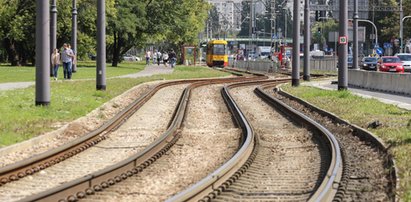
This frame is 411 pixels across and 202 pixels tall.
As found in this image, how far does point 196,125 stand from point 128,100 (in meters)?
8.67

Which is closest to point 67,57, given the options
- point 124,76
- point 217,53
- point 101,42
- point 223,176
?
point 101,42

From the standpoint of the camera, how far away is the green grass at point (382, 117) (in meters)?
10.8

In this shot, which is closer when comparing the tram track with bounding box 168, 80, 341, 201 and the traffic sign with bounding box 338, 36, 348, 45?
the tram track with bounding box 168, 80, 341, 201

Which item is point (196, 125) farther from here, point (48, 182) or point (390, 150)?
point (48, 182)

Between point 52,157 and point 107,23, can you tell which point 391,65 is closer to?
point 107,23

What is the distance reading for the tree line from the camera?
61656 millimetres

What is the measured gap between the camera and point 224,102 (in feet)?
91.2

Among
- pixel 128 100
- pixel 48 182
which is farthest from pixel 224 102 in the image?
pixel 48 182

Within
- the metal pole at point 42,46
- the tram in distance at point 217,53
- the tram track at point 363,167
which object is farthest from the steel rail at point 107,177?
the tram in distance at point 217,53

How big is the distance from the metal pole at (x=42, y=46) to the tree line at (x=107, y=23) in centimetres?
4150

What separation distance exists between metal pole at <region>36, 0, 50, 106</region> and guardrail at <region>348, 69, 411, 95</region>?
17.5 meters

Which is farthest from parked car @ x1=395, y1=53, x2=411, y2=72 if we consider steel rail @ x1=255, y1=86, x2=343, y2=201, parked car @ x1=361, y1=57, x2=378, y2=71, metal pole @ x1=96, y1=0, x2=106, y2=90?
steel rail @ x1=255, y1=86, x2=343, y2=201

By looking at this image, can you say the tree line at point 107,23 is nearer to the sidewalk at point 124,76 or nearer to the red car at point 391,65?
the sidewalk at point 124,76

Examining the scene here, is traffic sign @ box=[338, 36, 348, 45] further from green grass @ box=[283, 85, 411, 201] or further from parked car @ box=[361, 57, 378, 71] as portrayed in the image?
parked car @ box=[361, 57, 378, 71]
